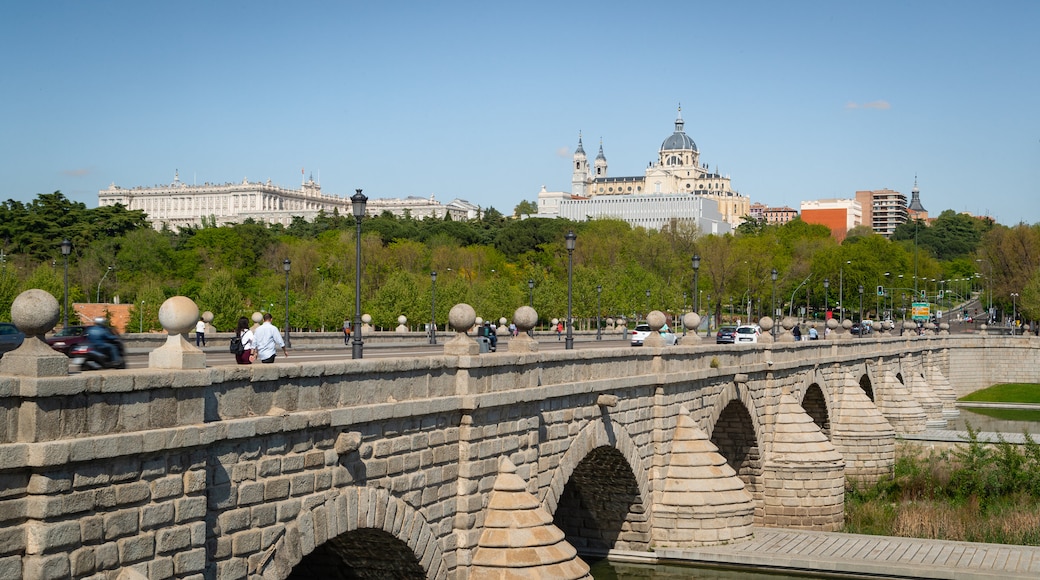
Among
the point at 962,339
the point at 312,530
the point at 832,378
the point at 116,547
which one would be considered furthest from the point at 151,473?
the point at 962,339

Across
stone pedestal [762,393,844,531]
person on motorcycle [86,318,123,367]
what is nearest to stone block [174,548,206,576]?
person on motorcycle [86,318,123,367]

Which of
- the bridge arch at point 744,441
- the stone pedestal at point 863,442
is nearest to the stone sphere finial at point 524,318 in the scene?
the bridge arch at point 744,441

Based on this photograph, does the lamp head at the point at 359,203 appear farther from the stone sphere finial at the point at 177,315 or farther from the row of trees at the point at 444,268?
the row of trees at the point at 444,268

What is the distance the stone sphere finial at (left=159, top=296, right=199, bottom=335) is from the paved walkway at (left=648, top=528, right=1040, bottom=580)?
15929mm

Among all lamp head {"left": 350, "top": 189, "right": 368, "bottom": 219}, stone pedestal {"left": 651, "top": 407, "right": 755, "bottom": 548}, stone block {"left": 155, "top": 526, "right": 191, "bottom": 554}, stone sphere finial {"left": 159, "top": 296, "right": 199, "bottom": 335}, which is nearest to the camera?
stone block {"left": 155, "top": 526, "right": 191, "bottom": 554}

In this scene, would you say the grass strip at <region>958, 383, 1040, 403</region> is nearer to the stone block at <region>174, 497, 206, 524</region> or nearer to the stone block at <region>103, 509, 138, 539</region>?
the stone block at <region>174, 497, 206, 524</region>

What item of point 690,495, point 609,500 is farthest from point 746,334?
point 609,500

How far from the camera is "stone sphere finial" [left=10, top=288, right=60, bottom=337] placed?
28.7 feet

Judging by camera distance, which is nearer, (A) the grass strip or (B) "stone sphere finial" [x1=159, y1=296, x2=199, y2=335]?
(B) "stone sphere finial" [x1=159, y1=296, x2=199, y2=335]

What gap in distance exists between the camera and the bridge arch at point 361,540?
Result: 37.7 ft

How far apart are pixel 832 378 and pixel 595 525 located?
60.8 ft

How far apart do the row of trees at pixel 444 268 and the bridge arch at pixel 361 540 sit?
33.8 m

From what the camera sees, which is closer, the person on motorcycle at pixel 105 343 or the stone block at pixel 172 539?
the stone block at pixel 172 539

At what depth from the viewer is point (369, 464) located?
12.9 meters
